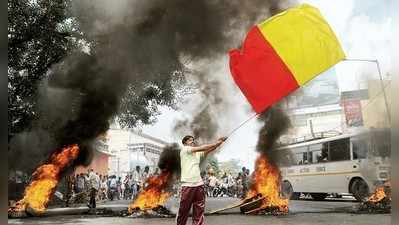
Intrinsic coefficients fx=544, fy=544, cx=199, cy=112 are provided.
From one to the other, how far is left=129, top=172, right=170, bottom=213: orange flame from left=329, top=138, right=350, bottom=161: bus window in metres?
2.46

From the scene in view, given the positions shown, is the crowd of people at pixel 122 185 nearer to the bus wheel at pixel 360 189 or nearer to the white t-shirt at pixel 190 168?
the white t-shirt at pixel 190 168

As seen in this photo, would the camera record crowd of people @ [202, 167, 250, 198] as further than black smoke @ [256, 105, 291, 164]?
No

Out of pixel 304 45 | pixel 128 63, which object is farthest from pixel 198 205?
pixel 128 63

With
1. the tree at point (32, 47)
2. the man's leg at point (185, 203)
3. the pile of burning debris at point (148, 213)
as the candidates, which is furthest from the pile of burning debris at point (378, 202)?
the tree at point (32, 47)

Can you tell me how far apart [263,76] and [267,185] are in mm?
2219

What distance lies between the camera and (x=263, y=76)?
6020 mm

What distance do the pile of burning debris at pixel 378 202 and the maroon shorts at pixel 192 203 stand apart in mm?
2757

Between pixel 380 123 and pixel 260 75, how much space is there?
2.36 m

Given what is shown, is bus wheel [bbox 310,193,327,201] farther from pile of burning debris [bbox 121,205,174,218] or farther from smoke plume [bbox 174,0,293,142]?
pile of burning debris [bbox 121,205,174,218]

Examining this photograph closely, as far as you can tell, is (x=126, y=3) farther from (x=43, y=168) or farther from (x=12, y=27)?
(x=43, y=168)

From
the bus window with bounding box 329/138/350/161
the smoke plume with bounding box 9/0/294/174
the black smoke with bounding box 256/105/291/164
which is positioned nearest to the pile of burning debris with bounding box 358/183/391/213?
the bus window with bounding box 329/138/350/161

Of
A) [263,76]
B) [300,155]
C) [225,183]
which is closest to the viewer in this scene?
[263,76]

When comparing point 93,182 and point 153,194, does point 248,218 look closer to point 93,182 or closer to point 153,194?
point 153,194

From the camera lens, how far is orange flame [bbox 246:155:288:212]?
7.62 m
